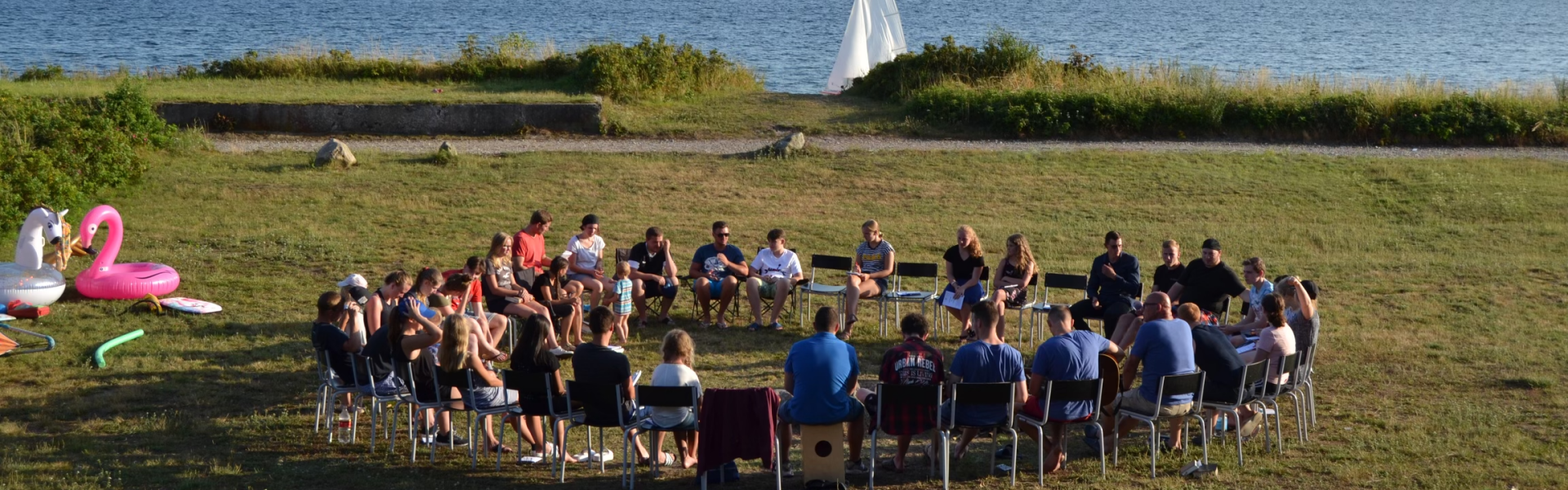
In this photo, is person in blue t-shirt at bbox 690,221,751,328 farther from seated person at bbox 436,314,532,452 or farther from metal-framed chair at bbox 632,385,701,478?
metal-framed chair at bbox 632,385,701,478

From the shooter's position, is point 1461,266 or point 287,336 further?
point 1461,266

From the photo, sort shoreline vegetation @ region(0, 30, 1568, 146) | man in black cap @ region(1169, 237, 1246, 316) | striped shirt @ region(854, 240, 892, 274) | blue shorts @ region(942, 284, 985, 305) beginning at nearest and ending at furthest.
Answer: man in black cap @ region(1169, 237, 1246, 316) < blue shorts @ region(942, 284, 985, 305) < striped shirt @ region(854, 240, 892, 274) < shoreline vegetation @ region(0, 30, 1568, 146)

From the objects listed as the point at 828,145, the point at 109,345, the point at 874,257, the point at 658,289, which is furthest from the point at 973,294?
the point at 828,145

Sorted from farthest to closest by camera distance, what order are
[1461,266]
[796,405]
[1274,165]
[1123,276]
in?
[1274,165] → [1461,266] → [1123,276] → [796,405]

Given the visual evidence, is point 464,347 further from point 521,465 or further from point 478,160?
point 478,160

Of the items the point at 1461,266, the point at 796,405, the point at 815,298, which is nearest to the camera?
the point at 796,405

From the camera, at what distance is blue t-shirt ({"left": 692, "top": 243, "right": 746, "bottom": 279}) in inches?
A: 426

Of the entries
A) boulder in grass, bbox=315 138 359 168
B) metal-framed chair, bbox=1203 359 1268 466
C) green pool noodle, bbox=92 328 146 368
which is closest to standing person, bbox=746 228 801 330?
metal-framed chair, bbox=1203 359 1268 466

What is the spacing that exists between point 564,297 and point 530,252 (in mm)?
543

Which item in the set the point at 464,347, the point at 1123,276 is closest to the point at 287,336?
the point at 464,347

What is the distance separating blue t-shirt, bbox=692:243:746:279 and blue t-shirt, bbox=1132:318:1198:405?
4.42 meters

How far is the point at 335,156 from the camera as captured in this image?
54.1 ft

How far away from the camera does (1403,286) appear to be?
12.4 m

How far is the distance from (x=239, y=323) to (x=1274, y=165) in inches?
541
